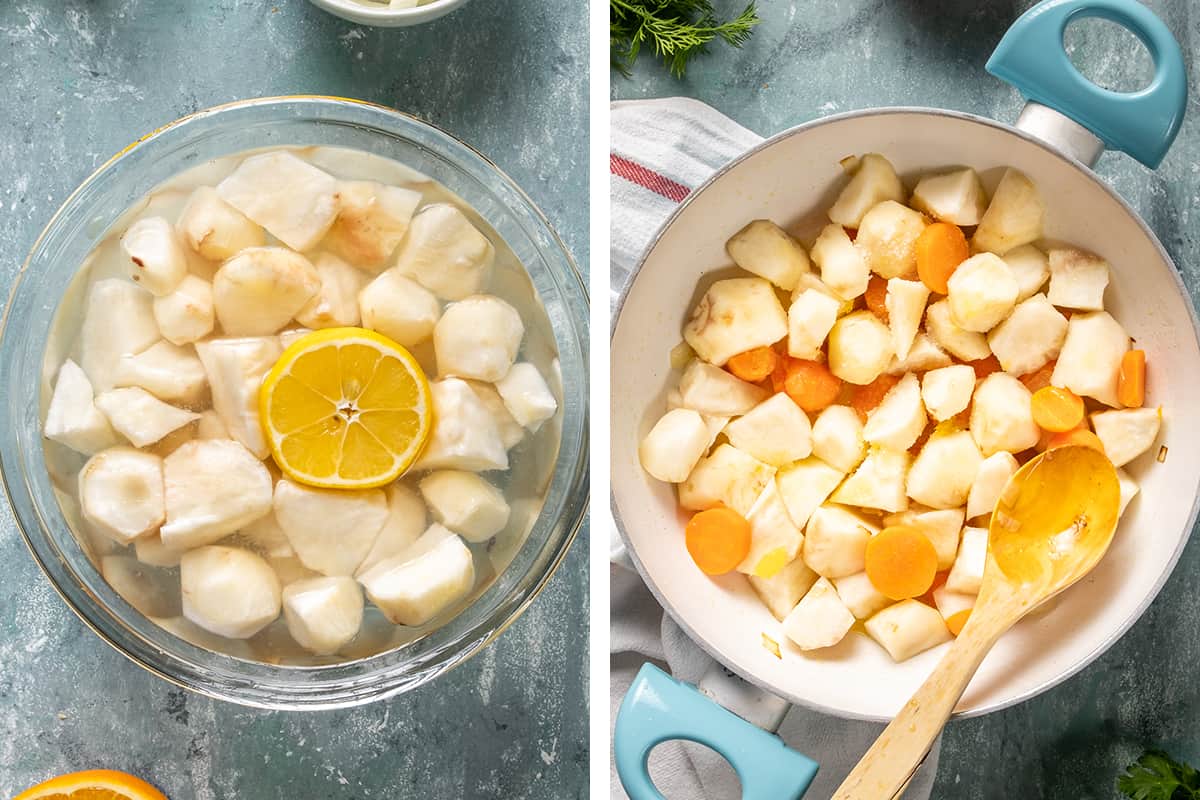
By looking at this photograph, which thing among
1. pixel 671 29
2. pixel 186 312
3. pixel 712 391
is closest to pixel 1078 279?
pixel 712 391

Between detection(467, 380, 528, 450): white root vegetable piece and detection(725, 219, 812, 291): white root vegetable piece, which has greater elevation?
detection(725, 219, 812, 291): white root vegetable piece

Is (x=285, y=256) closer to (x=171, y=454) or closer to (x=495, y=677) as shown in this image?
(x=171, y=454)

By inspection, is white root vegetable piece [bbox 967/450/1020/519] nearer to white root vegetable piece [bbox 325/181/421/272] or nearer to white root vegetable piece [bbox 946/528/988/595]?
white root vegetable piece [bbox 946/528/988/595]

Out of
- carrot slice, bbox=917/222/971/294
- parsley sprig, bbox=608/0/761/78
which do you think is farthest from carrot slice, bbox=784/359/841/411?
parsley sprig, bbox=608/0/761/78

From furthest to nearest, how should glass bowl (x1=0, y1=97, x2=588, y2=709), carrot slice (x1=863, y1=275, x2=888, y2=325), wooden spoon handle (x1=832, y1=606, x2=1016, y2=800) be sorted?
1. carrot slice (x1=863, y1=275, x2=888, y2=325)
2. glass bowl (x1=0, y1=97, x2=588, y2=709)
3. wooden spoon handle (x1=832, y1=606, x2=1016, y2=800)

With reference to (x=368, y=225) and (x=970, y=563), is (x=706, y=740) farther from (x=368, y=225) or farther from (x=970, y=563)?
(x=368, y=225)

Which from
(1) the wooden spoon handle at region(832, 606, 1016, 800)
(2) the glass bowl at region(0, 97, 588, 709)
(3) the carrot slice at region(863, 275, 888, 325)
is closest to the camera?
(1) the wooden spoon handle at region(832, 606, 1016, 800)
